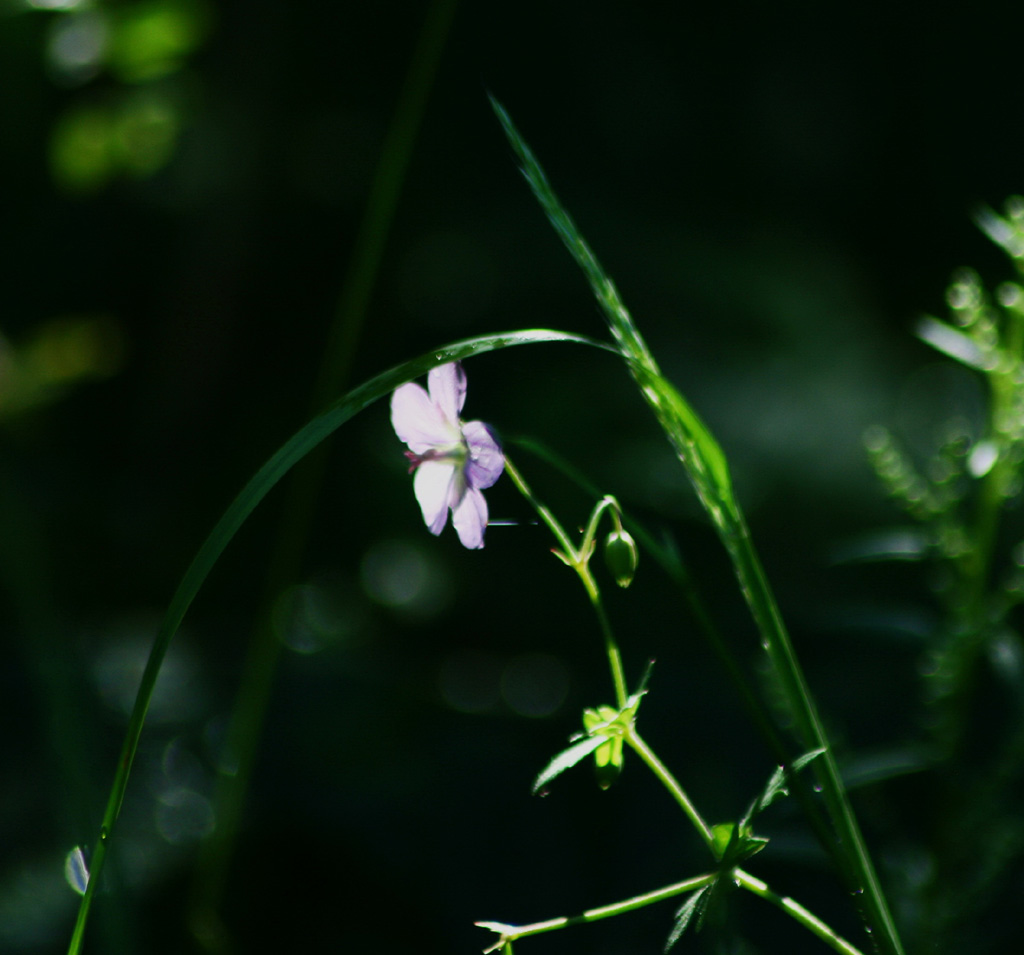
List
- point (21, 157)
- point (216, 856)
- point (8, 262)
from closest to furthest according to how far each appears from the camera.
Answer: point (216, 856), point (21, 157), point (8, 262)

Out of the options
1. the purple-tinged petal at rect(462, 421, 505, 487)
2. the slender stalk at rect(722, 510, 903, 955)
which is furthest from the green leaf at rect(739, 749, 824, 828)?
the purple-tinged petal at rect(462, 421, 505, 487)

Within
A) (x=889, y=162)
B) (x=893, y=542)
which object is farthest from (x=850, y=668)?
(x=889, y=162)

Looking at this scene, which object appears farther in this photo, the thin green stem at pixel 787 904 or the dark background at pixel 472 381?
the dark background at pixel 472 381

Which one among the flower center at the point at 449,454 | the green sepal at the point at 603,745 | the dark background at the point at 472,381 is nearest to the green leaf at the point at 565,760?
the green sepal at the point at 603,745

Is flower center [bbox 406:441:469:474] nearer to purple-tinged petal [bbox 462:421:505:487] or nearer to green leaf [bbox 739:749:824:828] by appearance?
purple-tinged petal [bbox 462:421:505:487]

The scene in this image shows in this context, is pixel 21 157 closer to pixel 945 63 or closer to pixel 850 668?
pixel 850 668

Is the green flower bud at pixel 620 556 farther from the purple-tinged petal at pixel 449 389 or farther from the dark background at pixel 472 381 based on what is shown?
the dark background at pixel 472 381

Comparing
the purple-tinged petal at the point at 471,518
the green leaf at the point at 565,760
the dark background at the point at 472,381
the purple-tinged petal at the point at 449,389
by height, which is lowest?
the green leaf at the point at 565,760
